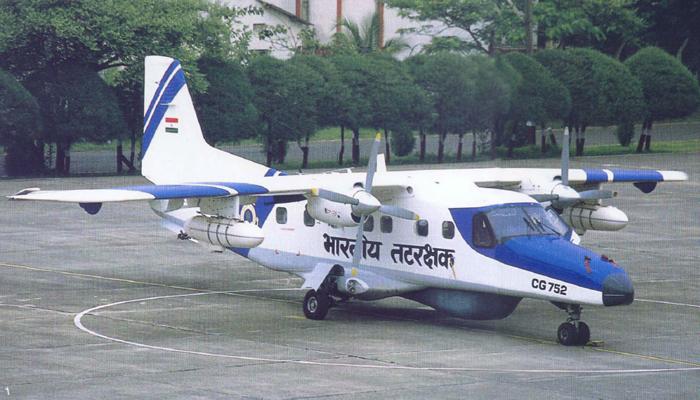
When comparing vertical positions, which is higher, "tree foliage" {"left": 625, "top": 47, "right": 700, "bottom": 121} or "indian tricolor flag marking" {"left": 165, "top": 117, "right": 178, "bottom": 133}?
"tree foliage" {"left": 625, "top": 47, "right": 700, "bottom": 121}

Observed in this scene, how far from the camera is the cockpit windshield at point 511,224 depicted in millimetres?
24922

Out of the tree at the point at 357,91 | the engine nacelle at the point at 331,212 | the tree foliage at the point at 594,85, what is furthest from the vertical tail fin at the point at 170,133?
the tree foliage at the point at 594,85

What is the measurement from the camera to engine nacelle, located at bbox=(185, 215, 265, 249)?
25.5 meters

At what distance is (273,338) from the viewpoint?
24703 mm

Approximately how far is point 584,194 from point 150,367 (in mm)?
10807

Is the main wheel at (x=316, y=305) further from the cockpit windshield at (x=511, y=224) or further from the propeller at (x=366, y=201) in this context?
the cockpit windshield at (x=511, y=224)

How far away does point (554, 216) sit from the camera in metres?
25.6

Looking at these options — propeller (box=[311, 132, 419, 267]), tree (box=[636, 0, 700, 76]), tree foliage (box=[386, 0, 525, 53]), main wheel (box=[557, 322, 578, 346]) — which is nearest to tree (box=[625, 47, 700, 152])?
tree (box=[636, 0, 700, 76])

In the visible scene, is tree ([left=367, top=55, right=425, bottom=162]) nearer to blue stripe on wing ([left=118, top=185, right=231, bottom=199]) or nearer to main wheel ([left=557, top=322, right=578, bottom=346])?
blue stripe on wing ([left=118, top=185, right=231, bottom=199])

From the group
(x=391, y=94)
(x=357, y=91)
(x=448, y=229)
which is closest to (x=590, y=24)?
(x=391, y=94)

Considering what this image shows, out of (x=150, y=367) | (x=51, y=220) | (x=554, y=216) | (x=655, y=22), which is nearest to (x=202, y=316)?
(x=150, y=367)

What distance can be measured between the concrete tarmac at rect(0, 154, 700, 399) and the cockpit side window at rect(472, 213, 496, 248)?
193 centimetres

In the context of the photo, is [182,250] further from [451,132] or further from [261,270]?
[451,132]

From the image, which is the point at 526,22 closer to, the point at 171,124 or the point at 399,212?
the point at 171,124
